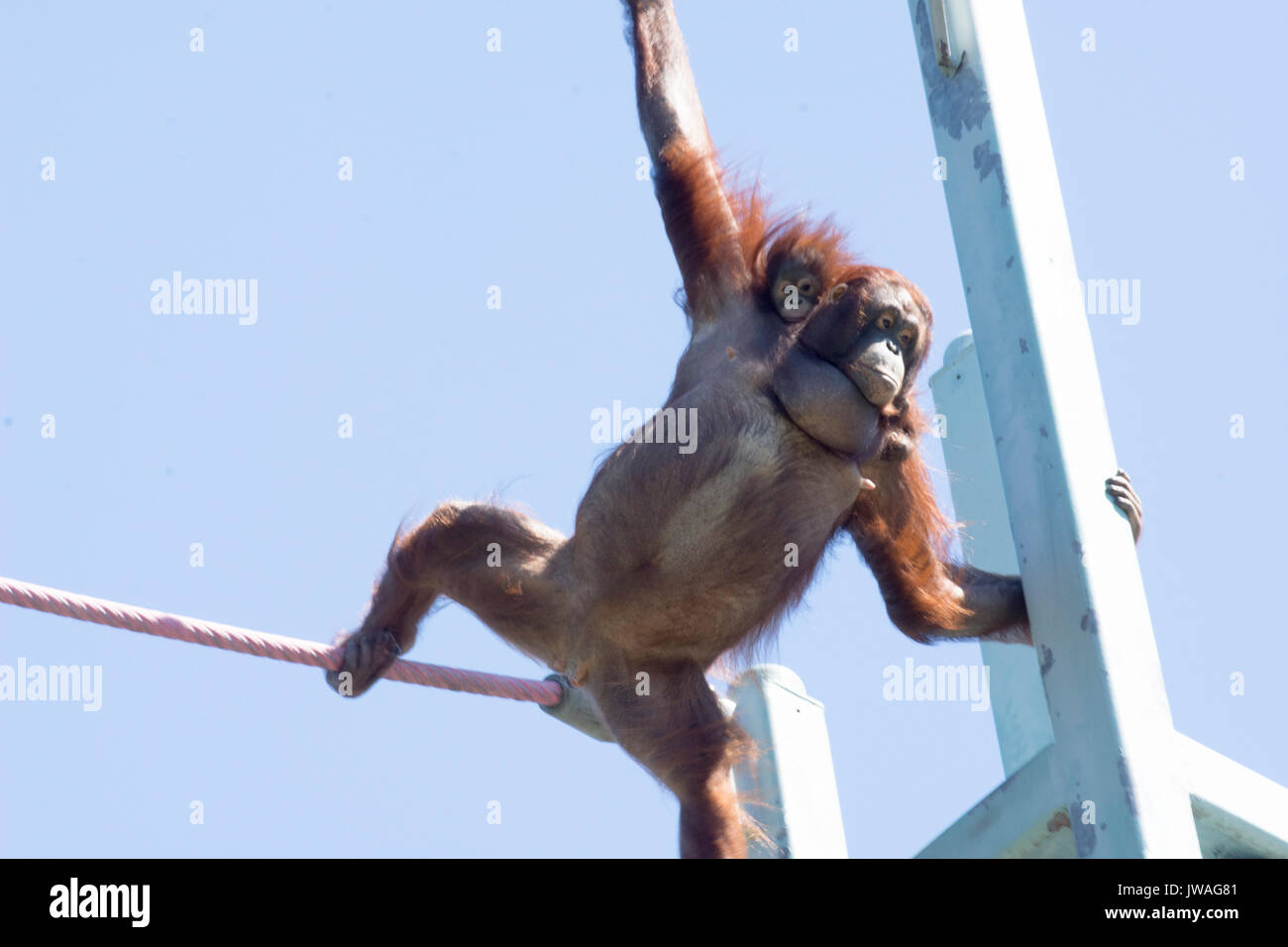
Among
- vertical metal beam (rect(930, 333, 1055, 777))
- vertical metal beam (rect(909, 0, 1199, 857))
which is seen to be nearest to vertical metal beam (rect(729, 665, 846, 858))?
vertical metal beam (rect(930, 333, 1055, 777))

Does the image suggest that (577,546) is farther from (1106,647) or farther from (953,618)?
(1106,647)

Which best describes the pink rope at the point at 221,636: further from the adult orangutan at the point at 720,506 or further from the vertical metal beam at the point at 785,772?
the vertical metal beam at the point at 785,772

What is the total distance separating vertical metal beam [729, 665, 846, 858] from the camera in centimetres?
448

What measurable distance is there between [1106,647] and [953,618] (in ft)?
3.48

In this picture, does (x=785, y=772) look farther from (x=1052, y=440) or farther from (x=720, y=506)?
→ (x=1052, y=440)

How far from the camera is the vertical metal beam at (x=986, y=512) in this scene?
4312 millimetres

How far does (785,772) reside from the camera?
14.8ft

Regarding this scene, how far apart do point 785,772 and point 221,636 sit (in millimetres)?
1613

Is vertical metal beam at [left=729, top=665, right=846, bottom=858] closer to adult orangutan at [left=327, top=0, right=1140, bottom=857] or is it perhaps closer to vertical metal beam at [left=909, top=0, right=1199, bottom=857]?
adult orangutan at [left=327, top=0, right=1140, bottom=857]

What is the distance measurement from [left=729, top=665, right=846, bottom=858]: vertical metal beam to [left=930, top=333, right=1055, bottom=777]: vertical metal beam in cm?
56

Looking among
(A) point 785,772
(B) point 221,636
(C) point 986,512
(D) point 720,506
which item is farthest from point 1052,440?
(B) point 221,636

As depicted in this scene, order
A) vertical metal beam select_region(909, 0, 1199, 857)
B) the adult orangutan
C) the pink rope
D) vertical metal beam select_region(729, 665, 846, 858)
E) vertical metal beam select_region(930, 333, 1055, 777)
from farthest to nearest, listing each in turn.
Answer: vertical metal beam select_region(729, 665, 846, 858)
vertical metal beam select_region(930, 333, 1055, 777)
the adult orangutan
the pink rope
vertical metal beam select_region(909, 0, 1199, 857)
